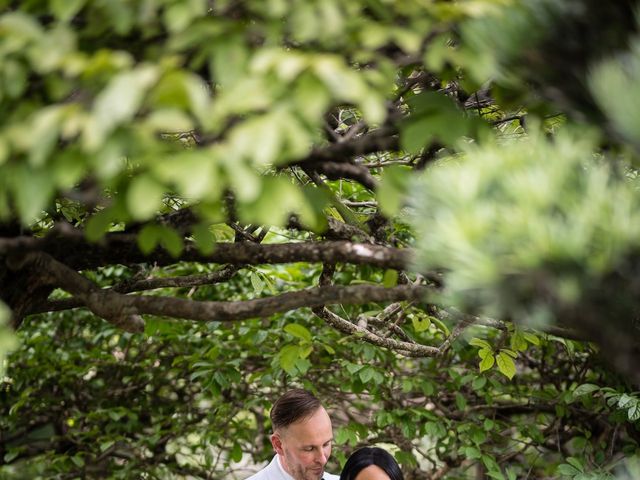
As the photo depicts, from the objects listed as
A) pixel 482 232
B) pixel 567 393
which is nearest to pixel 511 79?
pixel 482 232

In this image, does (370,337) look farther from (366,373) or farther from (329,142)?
(329,142)

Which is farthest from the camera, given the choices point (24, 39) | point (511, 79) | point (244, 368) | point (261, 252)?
point (244, 368)

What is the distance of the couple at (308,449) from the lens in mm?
3662

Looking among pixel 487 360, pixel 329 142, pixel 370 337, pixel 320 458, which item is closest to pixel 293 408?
pixel 320 458

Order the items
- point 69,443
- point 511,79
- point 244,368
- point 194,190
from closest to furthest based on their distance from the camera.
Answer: point 194,190 < point 511,79 < point 244,368 < point 69,443

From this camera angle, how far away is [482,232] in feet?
4.13

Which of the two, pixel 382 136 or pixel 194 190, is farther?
pixel 382 136

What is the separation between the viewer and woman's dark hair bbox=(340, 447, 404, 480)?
3703 mm

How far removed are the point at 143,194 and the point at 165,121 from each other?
13 centimetres

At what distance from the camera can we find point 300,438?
12.1 feet

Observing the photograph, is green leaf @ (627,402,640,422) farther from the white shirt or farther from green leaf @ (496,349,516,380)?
the white shirt

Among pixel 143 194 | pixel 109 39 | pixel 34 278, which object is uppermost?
pixel 109 39

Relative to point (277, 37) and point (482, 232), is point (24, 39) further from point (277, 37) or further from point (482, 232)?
point (482, 232)

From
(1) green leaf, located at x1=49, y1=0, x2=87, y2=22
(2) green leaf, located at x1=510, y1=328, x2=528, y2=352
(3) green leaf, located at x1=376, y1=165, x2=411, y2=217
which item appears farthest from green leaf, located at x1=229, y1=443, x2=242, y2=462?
(1) green leaf, located at x1=49, y1=0, x2=87, y2=22
